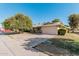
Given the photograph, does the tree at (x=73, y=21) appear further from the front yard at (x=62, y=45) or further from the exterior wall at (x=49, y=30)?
the exterior wall at (x=49, y=30)

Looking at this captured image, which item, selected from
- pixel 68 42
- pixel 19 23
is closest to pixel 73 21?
pixel 68 42

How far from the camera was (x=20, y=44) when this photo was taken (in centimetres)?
594

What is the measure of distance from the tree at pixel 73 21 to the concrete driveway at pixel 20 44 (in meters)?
0.49

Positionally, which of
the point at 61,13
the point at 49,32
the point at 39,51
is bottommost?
the point at 39,51

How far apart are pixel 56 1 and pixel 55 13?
250 millimetres

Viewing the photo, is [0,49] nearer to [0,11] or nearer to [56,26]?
[0,11]

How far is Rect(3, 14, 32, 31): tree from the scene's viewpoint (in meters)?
5.91

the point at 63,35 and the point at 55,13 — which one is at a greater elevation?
the point at 55,13

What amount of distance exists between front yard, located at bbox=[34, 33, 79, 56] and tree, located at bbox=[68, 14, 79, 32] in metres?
0.17

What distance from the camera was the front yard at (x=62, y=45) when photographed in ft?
19.2

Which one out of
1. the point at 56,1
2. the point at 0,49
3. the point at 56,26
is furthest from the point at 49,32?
the point at 0,49

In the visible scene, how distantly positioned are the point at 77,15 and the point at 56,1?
1.68 feet

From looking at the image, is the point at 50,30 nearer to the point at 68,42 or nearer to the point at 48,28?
the point at 48,28

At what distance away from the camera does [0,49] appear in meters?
5.86
